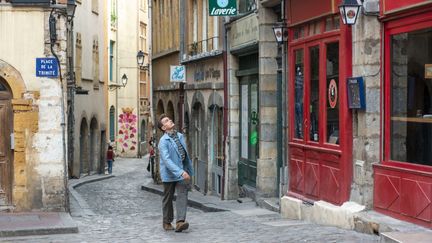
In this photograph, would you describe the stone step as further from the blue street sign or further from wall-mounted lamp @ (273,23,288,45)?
the blue street sign

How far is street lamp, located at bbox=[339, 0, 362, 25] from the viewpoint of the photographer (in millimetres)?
10117

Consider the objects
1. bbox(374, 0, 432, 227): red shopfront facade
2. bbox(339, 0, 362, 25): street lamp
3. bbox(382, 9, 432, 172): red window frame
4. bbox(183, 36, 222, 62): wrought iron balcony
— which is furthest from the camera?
bbox(183, 36, 222, 62): wrought iron balcony

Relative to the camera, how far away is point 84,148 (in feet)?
110

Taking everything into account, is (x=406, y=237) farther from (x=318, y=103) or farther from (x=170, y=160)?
(x=318, y=103)

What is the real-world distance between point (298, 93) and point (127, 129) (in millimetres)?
38673

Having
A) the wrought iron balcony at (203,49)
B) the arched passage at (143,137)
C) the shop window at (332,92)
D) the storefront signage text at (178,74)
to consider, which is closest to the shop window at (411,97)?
the shop window at (332,92)

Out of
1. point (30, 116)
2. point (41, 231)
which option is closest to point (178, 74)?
point (30, 116)

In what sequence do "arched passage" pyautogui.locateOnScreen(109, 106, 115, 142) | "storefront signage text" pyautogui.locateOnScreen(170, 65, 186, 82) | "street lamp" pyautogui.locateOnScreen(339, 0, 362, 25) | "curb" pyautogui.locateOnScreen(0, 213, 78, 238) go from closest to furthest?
"street lamp" pyautogui.locateOnScreen(339, 0, 362, 25)
"curb" pyautogui.locateOnScreen(0, 213, 78, 238)
"storefront signage text" pyautogui.locateOnScreen(170, 65, 186, 82)
"arched passage" pyautogui.locateOnScreen(109, 106, 115, 142)

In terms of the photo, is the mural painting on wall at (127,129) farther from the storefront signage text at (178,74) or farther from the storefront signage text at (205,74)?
the storefront signage text at (205,74)

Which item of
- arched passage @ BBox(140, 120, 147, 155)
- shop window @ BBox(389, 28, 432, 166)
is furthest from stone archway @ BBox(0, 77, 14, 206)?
arched passage @ BBox(140, 120, 147, 155)

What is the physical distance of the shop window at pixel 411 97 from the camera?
9.04 metres

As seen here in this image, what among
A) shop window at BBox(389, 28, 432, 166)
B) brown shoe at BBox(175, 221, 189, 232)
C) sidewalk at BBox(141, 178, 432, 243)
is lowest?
brown shoe at BBox(175, 221, 189, 232)

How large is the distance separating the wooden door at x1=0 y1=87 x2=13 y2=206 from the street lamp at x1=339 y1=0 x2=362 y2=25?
6.58 meters

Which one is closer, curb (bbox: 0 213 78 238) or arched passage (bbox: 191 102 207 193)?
curb (bbox: 0 213 78 238)
